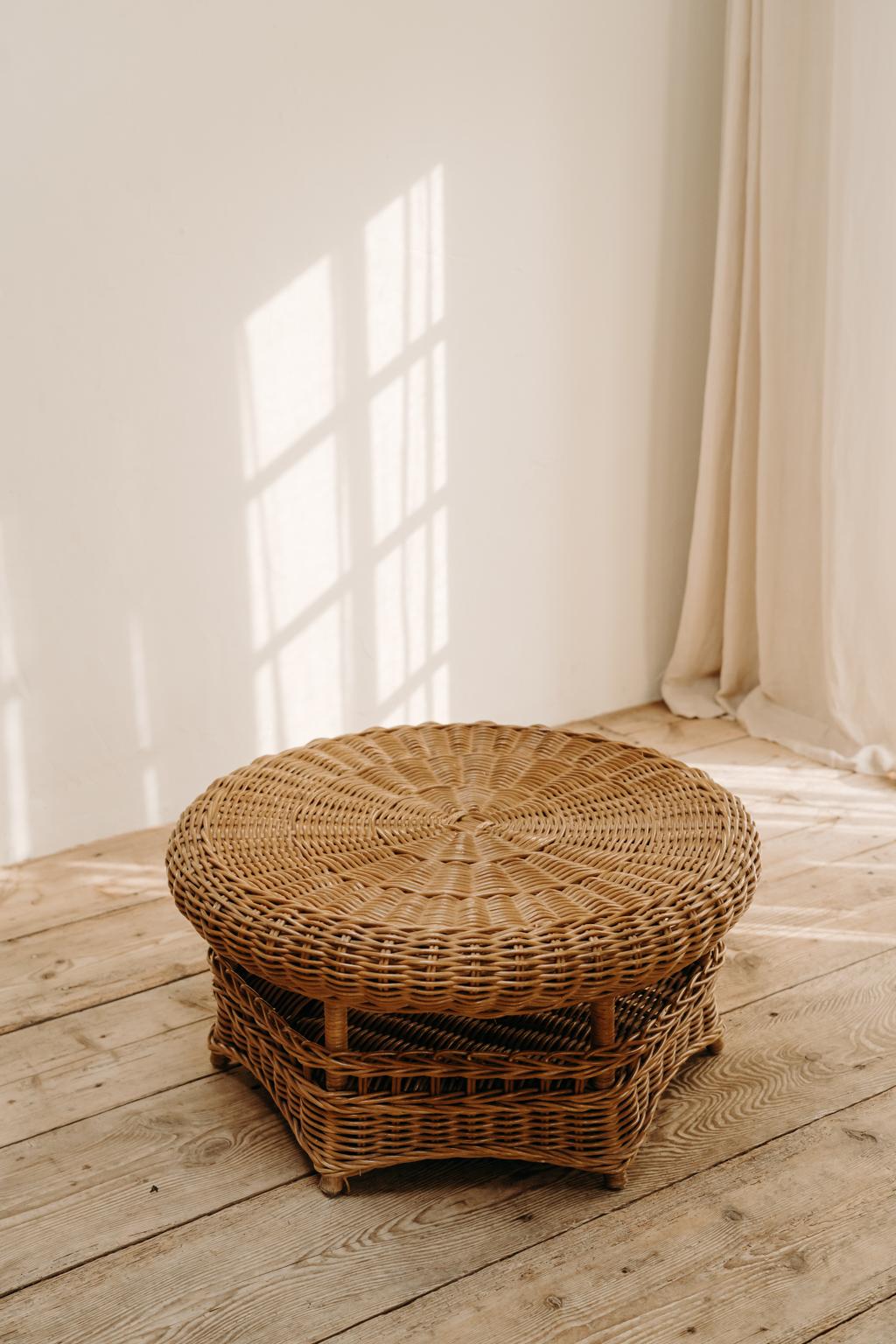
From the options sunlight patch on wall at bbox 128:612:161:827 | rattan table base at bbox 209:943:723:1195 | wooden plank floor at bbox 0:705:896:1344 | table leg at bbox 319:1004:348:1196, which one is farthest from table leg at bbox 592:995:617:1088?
sunlight patch on wall at bbox 128:612:161:827

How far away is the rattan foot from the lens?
144 centimetres

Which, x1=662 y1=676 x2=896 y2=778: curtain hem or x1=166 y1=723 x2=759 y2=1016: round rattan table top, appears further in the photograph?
x1=662 y1=676 x2=896 y2=778: curtain hem

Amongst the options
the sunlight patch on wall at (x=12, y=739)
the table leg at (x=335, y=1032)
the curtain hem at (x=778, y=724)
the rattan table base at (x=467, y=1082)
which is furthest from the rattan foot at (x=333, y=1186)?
the curtain hem at (x=778, y=724)

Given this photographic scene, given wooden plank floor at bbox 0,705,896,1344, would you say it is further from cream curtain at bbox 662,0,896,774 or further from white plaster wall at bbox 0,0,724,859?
cream curtain at bbox 662,0,896,774

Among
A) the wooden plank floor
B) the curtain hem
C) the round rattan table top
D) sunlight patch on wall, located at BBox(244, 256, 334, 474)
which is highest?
sunlight patch on wall, located at BBox(244, 256, 334, 474)

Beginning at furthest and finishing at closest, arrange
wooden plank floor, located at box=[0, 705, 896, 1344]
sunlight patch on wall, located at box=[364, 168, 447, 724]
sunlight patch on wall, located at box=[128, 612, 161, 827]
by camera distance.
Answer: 1. sunlight patch on wall, located at box=[364, 168, 447, 724]
2. sunlight patch on wall, located at box=[128, 612, 161, 827]
3. wooden plank floor, located at box=[0, 705, 896, 1344]

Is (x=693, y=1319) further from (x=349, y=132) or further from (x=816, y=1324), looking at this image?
(x=349, y=132)

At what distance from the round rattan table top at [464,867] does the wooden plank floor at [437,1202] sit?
0.28 metres

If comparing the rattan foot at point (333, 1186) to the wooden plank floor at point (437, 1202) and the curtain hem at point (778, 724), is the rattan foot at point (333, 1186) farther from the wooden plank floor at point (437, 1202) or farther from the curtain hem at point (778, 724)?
the curtain hem at point (778, 724)

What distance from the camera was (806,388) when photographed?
2701 millimetres

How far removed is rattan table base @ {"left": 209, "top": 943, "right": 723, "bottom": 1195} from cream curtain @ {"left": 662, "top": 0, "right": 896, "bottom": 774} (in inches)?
55.1

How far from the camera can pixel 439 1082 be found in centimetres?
141

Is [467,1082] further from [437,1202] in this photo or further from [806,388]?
[806,388]

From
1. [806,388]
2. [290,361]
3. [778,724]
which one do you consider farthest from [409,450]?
[778,724]
